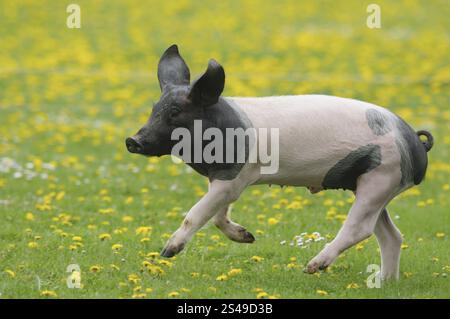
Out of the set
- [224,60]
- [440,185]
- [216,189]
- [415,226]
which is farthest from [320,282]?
[224,60]

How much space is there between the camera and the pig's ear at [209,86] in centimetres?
683

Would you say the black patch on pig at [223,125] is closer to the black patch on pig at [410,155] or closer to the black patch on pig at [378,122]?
the black patch on pig at [378,122]

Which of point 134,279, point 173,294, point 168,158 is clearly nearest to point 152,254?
point 134,279

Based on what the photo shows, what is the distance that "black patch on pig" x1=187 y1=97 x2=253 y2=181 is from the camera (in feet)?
22.9

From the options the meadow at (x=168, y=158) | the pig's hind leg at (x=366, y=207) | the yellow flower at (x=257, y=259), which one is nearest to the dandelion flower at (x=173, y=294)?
the meadow at (x=168, y=158)

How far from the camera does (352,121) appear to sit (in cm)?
717

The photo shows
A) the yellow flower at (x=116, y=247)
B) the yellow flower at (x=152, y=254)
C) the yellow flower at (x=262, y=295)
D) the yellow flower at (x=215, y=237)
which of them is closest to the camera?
the yellow flower at (x=262, y=295)

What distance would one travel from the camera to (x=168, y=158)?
47.6 feet

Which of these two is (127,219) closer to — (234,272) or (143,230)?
(143,230)

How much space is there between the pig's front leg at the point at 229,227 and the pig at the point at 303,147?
1cm

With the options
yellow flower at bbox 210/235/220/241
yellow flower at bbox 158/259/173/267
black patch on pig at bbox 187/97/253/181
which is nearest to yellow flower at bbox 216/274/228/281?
yellow flower at bbox 158/259/173/267

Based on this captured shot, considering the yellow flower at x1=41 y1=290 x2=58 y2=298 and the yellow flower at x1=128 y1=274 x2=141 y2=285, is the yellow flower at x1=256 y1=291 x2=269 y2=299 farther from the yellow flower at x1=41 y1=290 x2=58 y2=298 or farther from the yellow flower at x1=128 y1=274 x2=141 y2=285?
the yellow flower at x1=41 y1=290 x2=58 y2=298

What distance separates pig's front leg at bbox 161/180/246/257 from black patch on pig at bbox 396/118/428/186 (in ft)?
4.11

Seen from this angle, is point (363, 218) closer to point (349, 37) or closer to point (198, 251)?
point (198, 251)
